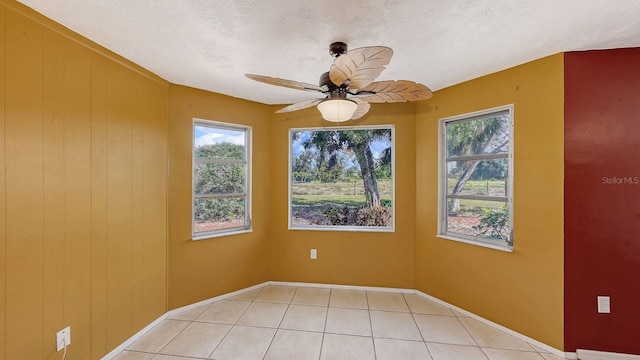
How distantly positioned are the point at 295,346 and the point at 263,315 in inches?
24.4

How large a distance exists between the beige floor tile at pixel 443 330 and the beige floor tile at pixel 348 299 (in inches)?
23.4

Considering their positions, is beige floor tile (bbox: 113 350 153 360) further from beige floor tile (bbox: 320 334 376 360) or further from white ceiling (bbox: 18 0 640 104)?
white ceiling (bbox: 18 0 640 104)

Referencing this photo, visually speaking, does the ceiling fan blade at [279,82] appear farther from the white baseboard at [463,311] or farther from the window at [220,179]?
the white baseboard at [463,311]

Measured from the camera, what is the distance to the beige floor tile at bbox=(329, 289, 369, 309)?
2.93 metres

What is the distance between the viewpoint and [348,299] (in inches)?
121

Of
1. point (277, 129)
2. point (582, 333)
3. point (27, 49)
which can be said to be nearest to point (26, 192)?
point (27, 49)

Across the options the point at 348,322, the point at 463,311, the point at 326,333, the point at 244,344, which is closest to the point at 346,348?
the point at 326,333

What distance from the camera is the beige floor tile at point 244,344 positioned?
208cm

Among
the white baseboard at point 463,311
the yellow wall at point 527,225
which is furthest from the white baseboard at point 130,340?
the yellow wall at point 527,225

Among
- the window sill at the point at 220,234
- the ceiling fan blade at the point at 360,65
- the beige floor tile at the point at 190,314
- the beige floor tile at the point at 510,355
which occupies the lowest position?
the beige floor tile at the point at 510,355

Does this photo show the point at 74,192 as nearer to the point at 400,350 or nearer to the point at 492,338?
the point at 400,350

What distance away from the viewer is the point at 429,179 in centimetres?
307

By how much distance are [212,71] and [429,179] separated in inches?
100

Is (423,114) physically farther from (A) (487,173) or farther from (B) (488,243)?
(B) (488,243)
